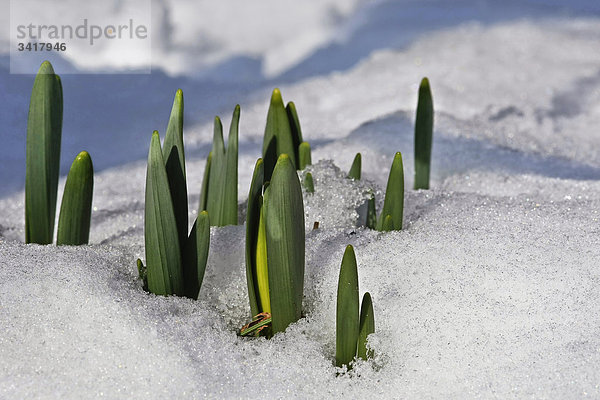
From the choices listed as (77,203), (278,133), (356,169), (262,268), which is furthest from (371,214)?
(77,203)

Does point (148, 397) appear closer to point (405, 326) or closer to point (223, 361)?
point (223, 361)

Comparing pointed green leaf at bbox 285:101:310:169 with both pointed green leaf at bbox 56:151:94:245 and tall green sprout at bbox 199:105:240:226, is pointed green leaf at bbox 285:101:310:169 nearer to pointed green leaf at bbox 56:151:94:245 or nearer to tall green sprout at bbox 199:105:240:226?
tall green sprout at bbox 199:105:240:226

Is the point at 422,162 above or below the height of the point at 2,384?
above

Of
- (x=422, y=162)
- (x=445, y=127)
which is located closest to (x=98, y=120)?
(x=445, y=127)

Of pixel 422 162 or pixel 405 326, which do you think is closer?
pixel 405 326

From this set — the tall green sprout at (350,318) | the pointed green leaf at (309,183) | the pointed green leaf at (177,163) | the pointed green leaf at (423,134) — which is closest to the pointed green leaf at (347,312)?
the tall green sprout at (350,318)

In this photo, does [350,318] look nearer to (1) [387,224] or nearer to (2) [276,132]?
(1) [387,224]

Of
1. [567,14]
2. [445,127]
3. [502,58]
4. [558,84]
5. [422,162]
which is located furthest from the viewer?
[567,14]
